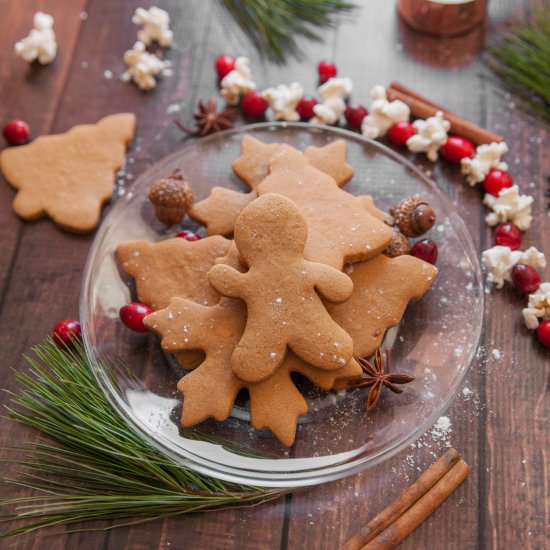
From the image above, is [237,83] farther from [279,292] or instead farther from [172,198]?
[279,292]

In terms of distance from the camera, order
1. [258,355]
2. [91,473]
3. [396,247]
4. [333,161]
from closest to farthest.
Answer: [258,355], [91,473], [396,247], [333,161]

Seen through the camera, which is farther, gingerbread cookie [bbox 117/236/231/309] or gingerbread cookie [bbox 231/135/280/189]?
gingerbread cookie [bbox 231/135/280/189]

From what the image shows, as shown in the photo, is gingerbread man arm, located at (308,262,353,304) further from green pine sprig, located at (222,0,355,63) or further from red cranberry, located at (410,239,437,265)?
green pine sprig, located at (222,0,355,63)

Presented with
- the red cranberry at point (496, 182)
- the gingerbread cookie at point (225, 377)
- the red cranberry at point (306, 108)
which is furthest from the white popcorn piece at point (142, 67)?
the red cranberry at point (496, 182)

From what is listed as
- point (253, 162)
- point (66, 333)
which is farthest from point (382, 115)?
point (66, 333)

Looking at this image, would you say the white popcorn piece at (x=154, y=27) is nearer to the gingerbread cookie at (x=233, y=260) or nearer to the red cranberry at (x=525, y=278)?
the gingerbread cookie at (x=233, y=260)

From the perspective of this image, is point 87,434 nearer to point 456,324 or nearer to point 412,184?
point 456,324

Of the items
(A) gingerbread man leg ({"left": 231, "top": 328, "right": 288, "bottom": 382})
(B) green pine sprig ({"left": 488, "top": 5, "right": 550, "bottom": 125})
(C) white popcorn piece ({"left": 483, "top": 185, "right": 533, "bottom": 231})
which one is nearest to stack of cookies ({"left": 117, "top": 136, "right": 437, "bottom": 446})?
(A) gingerbread man leg ({"left": 231, "top": 328, "right": 288, "bottom": 382})
